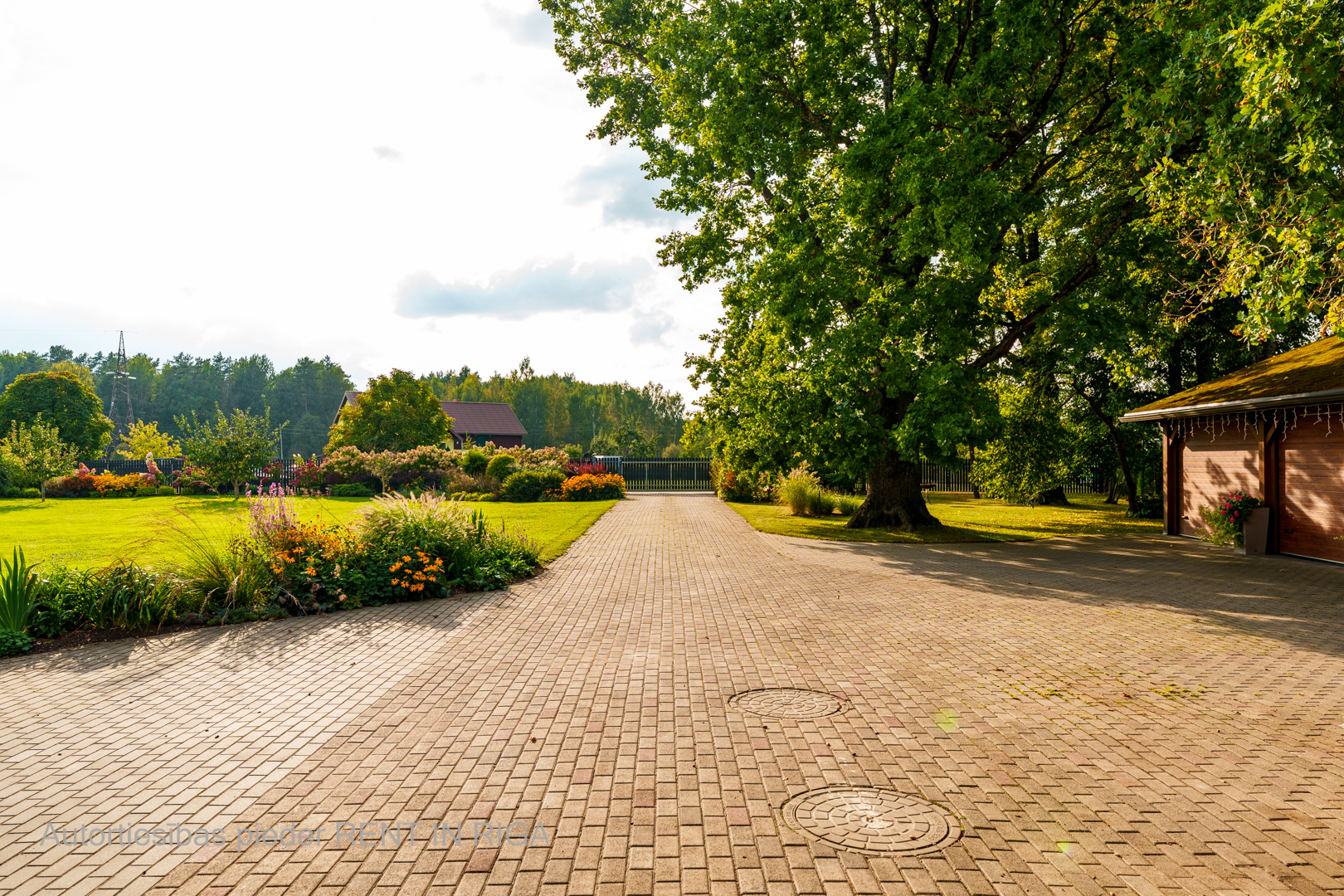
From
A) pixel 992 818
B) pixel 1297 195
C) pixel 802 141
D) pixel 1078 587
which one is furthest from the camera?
pixel 802 141

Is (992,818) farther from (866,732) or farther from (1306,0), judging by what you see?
(1306,0)

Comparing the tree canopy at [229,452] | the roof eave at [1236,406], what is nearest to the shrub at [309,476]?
the tree canopy at [229,452]

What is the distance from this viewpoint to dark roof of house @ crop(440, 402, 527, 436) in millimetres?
65062

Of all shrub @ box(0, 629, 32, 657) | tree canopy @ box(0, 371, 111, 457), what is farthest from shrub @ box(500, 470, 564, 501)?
tree canopy @ box(0, 371, 111, 457)

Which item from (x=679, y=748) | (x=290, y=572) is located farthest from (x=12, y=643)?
(x=679, y=748)

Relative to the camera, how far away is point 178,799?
4.13 m

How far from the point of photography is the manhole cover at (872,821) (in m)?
3.64

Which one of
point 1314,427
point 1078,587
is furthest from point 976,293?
point 1078,587

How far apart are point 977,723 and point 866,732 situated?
855 mm

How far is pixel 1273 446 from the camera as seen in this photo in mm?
14961

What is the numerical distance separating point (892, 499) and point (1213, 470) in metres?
7.17

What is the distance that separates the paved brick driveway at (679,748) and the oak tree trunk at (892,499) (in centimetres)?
1004

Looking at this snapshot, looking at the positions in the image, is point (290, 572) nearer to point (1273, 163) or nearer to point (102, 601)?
point (102, 601)

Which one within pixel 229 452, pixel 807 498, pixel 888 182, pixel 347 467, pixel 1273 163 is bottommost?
pixel 807 498
